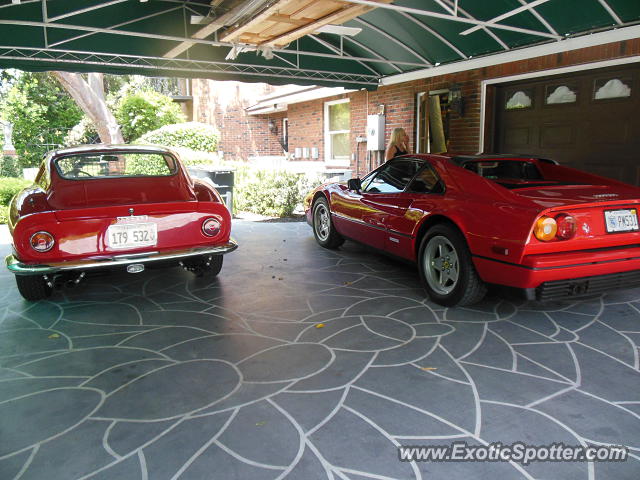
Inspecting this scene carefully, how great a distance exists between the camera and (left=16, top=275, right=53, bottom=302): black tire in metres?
4.49

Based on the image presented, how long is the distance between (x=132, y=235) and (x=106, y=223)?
23 centimetres

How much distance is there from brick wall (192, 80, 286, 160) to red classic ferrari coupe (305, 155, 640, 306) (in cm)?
1495

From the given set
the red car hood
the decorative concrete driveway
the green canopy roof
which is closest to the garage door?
the green canopy roof

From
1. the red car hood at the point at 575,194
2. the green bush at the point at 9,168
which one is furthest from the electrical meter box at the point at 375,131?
the green bush at the point at 9,168

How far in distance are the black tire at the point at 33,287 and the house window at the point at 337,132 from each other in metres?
9.29

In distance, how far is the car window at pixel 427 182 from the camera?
15.0 ft

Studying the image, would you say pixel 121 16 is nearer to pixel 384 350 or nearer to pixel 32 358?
pixel 32 358

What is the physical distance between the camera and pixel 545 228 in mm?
3520

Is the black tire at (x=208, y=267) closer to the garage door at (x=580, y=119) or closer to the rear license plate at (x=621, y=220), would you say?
the rear license plate at (x=621, y=220)

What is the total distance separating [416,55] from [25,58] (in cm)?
621

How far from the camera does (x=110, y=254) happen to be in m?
4.16

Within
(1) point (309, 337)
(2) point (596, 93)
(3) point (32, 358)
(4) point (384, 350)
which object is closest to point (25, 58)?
(3) point (32, 358)

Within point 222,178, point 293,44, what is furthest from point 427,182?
point 222,178

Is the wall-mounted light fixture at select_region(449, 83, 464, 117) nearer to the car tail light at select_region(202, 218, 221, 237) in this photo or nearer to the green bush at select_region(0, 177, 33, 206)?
the car tail light at select_region(202, 218, 221, 237)
